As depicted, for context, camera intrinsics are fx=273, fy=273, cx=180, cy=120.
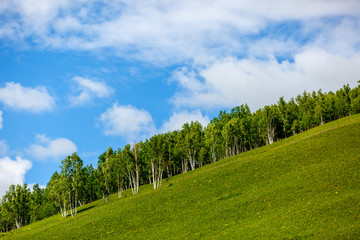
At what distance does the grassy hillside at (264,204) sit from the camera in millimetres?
33562

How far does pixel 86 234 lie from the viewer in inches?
1954

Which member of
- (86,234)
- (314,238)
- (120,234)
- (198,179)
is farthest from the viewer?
(198,179)

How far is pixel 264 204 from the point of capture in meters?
42.9

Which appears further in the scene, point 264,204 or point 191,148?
point 191,148

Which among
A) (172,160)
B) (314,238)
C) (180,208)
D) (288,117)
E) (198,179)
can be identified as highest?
(288,117)

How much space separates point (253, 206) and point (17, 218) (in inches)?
4223

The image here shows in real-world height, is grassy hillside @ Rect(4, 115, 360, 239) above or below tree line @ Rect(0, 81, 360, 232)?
below

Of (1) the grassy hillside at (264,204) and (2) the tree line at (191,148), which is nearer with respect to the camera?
(1) the grassy hillside at (264,204)

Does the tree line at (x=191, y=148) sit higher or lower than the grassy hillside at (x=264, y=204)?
higher

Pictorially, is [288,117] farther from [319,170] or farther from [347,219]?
[347,219]

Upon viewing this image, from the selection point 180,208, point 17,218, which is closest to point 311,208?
point 180,208

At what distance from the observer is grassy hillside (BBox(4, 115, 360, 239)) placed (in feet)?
110

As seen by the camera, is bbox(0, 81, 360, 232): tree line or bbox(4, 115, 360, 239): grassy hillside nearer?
bbox(4, 115, 360, 239): grassy hillside

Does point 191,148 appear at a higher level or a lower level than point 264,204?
higher
